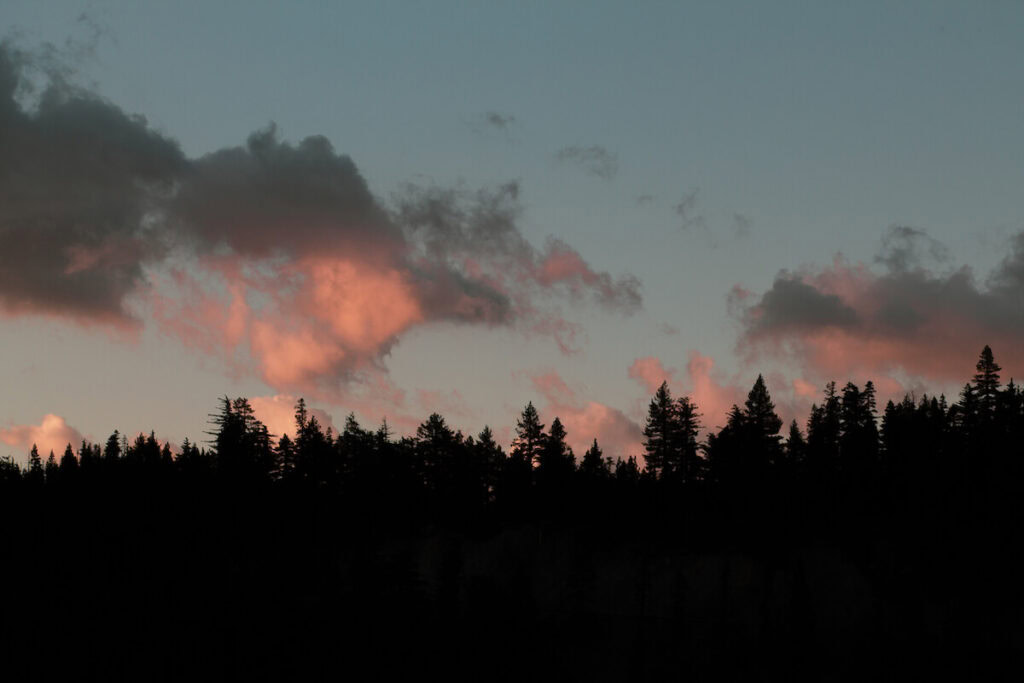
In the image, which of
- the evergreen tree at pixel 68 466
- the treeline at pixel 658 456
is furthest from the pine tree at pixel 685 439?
the evergreen tree at pixel 68 466

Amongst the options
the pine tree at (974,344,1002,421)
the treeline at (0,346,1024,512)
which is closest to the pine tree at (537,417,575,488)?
the treeline at (0,346,1024,512)

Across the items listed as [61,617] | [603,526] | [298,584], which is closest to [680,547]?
[603,526]

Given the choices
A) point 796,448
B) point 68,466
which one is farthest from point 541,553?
point 68,466

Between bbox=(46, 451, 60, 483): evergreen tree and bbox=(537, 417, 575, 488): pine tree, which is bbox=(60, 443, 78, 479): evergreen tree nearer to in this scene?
bbox=(46, 451, 60, 483): evergreen tree

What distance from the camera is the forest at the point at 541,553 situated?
287ft

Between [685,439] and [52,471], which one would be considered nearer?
[685,439]

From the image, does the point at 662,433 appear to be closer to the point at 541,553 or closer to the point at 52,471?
the point at 541,553

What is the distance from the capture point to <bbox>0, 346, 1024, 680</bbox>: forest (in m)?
87.6

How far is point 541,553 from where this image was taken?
107 m

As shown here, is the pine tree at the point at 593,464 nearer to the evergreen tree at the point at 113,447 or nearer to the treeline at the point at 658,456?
the treeline at the point at 658,456

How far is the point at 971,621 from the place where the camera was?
3263 inches

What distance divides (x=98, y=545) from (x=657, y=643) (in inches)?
2902

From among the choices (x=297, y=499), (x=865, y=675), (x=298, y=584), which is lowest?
(x=865, y=675)

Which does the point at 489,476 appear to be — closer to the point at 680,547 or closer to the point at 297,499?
the point at 297,499
